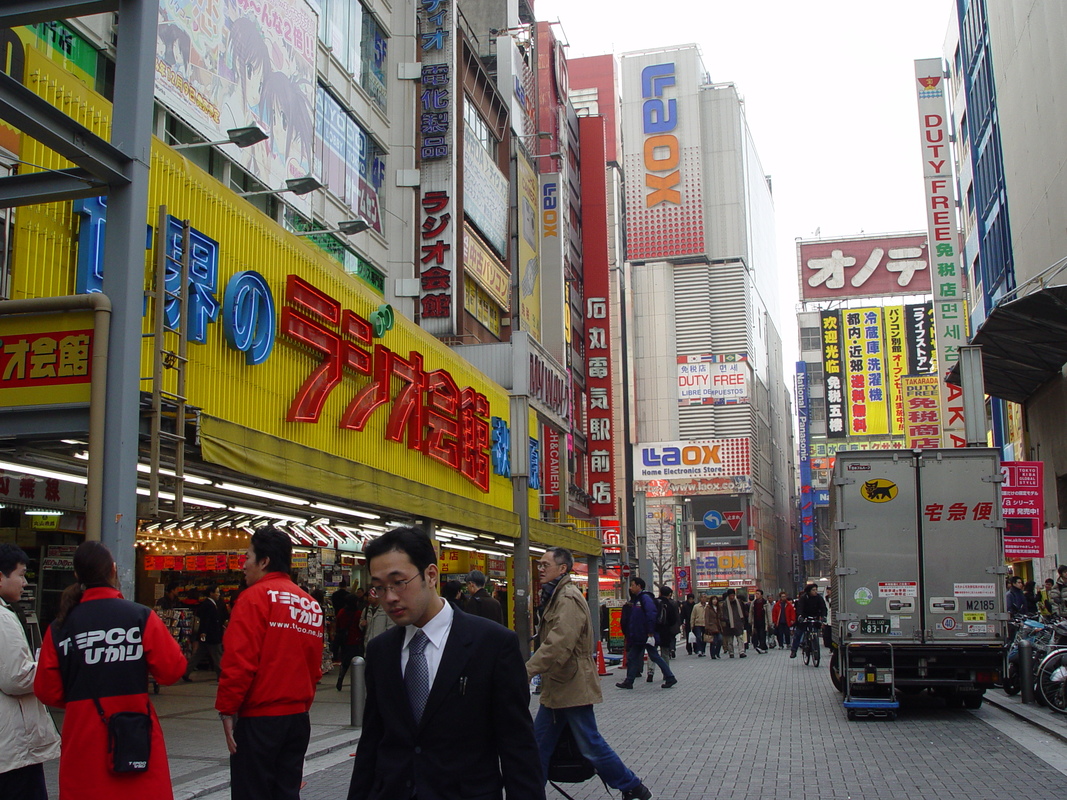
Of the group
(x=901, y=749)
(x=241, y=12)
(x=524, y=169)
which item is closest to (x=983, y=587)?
(x=901, y=749)

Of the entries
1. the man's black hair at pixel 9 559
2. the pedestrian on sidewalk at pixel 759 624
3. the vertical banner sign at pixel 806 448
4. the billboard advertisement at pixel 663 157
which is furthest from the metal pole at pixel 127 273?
the vertical banner sign at pixel 806 448

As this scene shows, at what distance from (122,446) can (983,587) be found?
10.00m

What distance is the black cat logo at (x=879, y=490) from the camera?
13.9 m

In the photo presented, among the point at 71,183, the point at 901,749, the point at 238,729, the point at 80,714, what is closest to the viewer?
the point at 80,714

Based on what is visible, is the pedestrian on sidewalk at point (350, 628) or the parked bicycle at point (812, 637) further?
the parked bicycle at point (812, 637)

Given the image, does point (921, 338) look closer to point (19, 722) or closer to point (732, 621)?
point (732, 621)

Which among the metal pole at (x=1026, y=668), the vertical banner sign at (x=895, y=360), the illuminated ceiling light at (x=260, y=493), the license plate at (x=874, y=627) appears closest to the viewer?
the illuminated ceiling light at (x=260, y=493)

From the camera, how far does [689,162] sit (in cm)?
10600

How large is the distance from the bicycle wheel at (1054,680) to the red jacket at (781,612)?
2003cm

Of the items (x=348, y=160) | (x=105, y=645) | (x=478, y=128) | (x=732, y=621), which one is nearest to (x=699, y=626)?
(x=732, y=621)

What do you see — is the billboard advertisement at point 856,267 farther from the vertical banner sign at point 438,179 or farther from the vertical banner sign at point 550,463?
the vertical banner sign at point 438,179

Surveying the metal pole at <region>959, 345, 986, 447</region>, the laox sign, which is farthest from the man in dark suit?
the laox sign

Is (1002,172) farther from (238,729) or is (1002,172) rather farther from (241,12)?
(238,729)

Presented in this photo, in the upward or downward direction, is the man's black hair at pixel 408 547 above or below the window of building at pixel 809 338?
below
